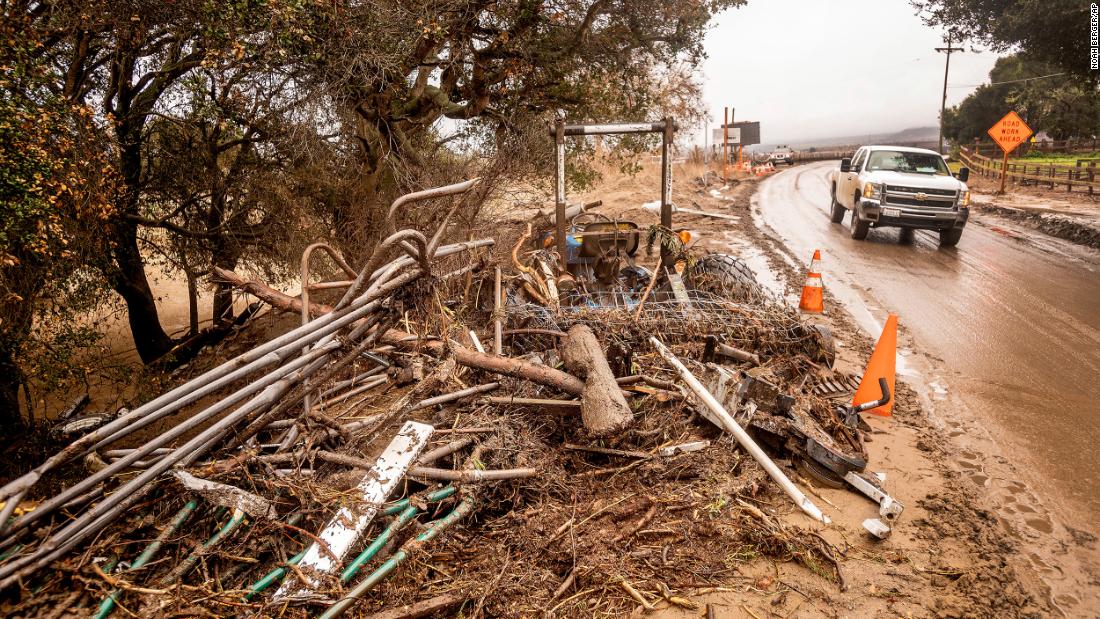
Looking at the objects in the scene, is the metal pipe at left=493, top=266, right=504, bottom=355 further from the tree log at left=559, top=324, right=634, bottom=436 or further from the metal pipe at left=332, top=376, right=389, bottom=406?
the metal pipe at left=332, top=376, right=389, bottom=406

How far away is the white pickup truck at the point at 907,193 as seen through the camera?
11891mm

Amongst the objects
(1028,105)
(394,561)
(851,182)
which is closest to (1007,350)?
(394,561)

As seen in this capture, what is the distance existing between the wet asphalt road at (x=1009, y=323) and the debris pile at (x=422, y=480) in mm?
1523

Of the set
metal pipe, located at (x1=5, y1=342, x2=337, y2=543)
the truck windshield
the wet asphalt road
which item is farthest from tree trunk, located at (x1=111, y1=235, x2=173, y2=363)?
the truck windshield

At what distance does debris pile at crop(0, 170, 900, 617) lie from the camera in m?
3.08

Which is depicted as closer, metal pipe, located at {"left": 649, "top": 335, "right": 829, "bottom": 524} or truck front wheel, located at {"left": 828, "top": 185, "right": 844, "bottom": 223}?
metal pipe, located at {"left": 649, "top": 335, "right": 829, "bottom": 524}

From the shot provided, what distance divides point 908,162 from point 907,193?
146 centimetres

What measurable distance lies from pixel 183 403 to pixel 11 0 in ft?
16.9

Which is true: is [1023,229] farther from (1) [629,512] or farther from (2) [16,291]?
(2) [16,291]

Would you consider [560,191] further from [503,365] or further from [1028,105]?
[1028,105]

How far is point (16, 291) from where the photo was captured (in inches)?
220

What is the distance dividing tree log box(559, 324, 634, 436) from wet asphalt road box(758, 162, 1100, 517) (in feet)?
10.1

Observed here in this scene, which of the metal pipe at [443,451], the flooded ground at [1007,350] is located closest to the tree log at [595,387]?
the metal pipe at [443,451]

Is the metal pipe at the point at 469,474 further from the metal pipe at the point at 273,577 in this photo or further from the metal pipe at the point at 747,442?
the metal pipe at the point at 747,442
